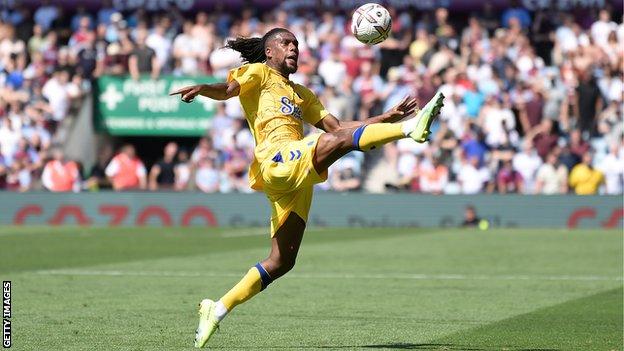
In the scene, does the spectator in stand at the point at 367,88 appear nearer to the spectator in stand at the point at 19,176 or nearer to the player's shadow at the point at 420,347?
the spectator in stand at the point at 19,176

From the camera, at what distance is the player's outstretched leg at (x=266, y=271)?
9.25 metres

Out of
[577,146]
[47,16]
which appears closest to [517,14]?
[577,146]

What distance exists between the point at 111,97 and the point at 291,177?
21.0 m

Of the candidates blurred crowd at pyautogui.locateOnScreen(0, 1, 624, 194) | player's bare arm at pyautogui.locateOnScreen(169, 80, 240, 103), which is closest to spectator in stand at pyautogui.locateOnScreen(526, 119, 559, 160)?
blurred crowd at pyautogui.locateOnScreen(0, 1, 624, 194)

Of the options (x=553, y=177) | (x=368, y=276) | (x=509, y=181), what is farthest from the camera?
Result: (x=509, y=181)

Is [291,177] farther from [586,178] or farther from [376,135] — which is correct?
[586,178]

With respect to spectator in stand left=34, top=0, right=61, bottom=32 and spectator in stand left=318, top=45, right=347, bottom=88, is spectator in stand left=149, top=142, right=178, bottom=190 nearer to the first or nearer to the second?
spectator in stand left=318, top=45, right=347, bottom=88

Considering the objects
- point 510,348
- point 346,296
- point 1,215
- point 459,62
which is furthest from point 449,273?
point 1,215

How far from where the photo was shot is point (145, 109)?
96.4ft

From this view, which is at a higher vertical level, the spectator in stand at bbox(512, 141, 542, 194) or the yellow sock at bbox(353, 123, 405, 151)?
the yellow sock at bbox(353, 123, 405, 151)

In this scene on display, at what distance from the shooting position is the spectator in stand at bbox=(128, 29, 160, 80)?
29031mm

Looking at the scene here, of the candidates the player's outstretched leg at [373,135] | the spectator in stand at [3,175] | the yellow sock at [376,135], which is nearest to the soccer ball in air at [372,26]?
the player's outstretched leg at [373,135]

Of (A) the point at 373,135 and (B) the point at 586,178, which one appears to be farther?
(B) the point at 586,178

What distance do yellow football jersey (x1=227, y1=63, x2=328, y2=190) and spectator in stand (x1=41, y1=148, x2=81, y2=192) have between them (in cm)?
1875
